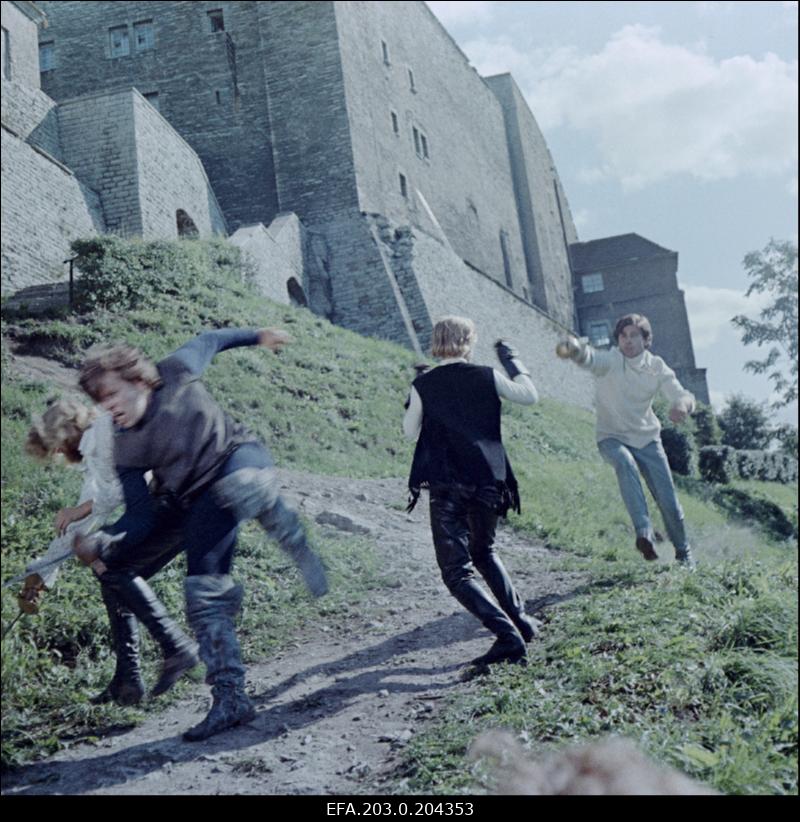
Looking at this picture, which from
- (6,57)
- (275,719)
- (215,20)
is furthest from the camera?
(6,57)

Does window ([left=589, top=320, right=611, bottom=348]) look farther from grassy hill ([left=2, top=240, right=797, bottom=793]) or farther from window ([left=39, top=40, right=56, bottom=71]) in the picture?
window ([left=39, top=40, right=56, bottom=71])

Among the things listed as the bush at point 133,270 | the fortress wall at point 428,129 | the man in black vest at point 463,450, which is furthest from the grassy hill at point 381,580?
the fortress wall at point 428,129

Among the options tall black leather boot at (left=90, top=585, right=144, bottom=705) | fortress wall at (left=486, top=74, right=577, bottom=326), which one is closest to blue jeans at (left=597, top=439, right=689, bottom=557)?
fortress wall at (left=486, top=74, right=577, bottom=326)

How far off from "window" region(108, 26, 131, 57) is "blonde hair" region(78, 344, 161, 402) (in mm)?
2454

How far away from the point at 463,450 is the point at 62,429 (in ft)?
4.53

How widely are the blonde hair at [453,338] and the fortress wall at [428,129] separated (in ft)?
6.24

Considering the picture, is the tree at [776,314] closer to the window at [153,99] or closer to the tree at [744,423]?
the tree at [744,423]

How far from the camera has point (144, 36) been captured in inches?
175

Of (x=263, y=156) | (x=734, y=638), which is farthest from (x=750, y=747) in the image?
(x=263, y=156)

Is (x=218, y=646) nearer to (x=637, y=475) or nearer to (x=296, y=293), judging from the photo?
(x=637, y=475)

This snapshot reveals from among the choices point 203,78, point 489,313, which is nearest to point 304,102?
point 203,78

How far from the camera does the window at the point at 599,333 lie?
3.95 metres

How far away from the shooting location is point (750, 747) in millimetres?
2629

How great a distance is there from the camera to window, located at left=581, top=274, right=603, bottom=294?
13.8ft
